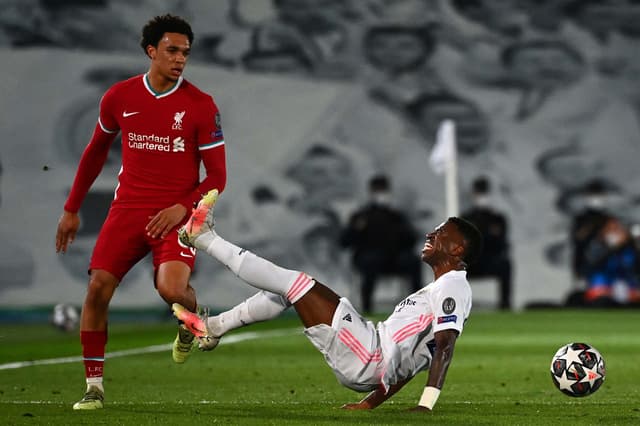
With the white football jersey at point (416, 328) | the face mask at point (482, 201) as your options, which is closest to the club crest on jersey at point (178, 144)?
the white football jersey at point (416, 328)

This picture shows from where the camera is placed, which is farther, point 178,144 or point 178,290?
point 178,144

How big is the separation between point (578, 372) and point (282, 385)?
7.24 feet

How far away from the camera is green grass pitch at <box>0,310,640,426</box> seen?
6109mm

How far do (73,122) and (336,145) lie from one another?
4427 millimetres

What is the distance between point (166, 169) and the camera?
6750 mm

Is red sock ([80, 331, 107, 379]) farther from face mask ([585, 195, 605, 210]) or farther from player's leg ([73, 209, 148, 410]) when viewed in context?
face mask ([585, 195, 605, 210])

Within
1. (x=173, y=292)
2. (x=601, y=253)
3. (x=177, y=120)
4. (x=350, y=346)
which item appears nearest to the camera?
(x=350, y=346)

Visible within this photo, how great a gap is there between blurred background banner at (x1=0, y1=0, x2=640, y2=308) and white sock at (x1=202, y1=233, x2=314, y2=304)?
14908mm

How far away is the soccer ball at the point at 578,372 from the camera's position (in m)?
6.87

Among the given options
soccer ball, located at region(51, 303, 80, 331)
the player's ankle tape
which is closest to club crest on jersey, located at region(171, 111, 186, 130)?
the player's ankle tape

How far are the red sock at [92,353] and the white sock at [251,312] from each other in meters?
0.70

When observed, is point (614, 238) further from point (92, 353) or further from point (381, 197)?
point (92, 353)

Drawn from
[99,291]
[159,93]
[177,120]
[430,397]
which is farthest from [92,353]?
[430,397]

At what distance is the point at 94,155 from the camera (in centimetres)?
686
